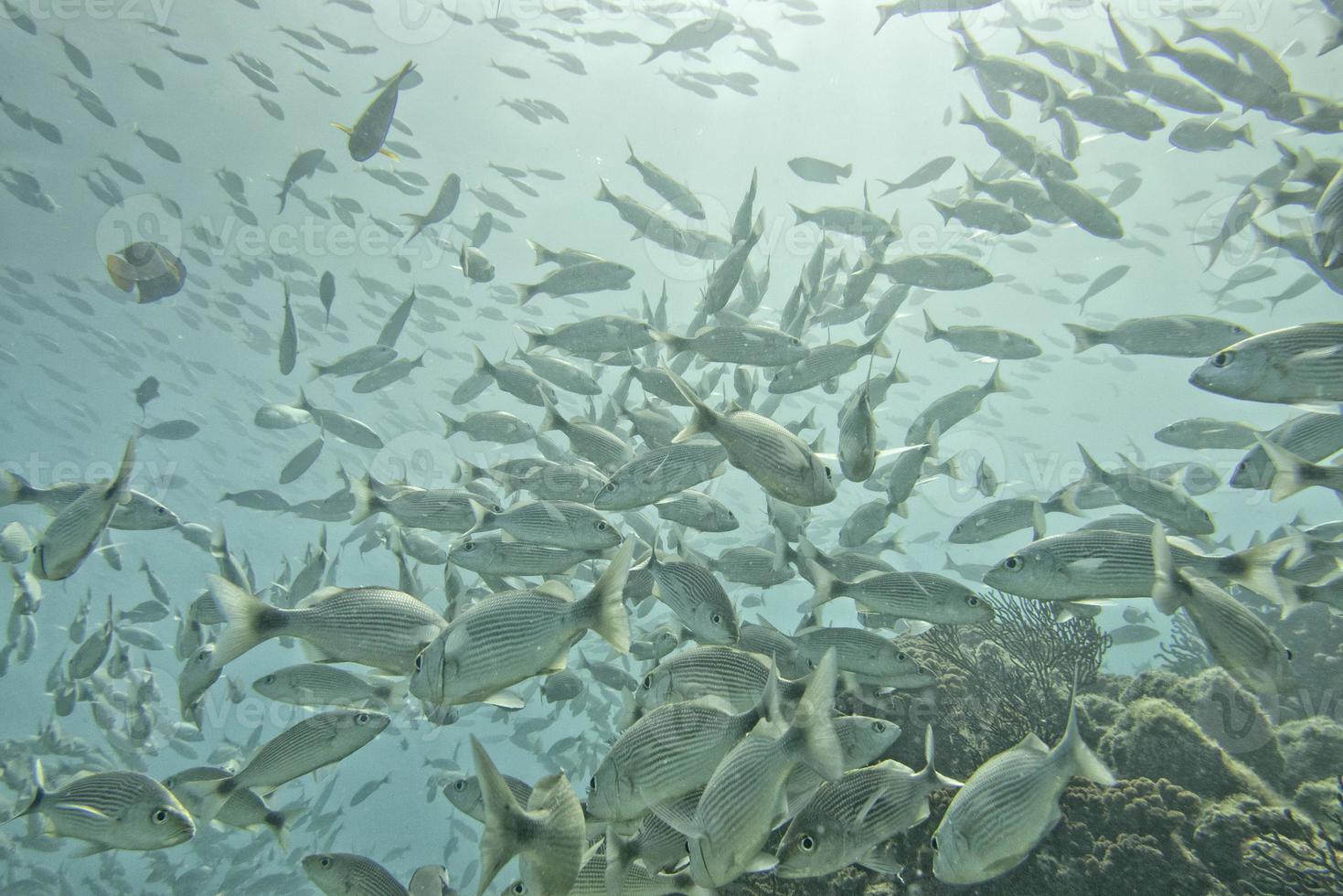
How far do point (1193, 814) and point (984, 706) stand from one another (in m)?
1.58

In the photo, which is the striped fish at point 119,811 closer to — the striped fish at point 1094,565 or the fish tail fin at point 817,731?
the fish tail fin at point 817,731

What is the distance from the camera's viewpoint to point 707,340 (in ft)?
15.1

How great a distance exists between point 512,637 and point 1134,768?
15.1 feet

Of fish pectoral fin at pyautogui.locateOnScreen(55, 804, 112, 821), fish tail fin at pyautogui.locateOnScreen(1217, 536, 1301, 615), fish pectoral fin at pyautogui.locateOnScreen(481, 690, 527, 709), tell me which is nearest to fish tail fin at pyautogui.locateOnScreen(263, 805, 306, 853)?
fish pectoral fin at pyautogui.locateOnScreen(55, 804, 112, 821)

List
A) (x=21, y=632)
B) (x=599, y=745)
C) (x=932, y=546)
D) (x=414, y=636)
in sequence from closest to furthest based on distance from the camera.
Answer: (x=414, y=636), (x=21, y=632), (x=599, y=745), (x=932, y=546)

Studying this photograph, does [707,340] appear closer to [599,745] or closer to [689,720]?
[689,720]

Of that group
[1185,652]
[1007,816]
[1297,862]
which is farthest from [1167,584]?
[1185,652]

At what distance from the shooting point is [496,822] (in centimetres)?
184

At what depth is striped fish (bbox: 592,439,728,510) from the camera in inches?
136

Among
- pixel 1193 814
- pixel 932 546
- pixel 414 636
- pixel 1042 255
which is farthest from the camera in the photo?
pixel 932 546

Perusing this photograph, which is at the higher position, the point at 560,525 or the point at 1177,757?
the point at 560,525

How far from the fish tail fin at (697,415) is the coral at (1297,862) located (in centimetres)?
358

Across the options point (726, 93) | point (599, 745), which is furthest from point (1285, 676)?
point (726, 93)

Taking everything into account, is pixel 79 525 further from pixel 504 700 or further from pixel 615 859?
pixel 615 859
